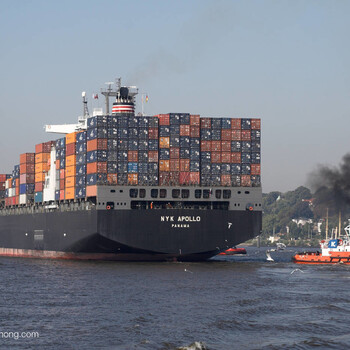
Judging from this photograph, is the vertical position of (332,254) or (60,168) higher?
(60,168)

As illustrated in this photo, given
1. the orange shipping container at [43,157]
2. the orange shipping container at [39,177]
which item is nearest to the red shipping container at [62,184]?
the orange shipping container at [39,177]

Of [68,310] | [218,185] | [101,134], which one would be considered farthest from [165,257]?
[68,310]

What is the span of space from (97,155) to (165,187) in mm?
8941

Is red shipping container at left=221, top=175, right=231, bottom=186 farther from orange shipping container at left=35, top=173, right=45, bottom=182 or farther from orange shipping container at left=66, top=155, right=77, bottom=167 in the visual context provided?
orange shipping container at left=35, top=173, right=45, bottom=182

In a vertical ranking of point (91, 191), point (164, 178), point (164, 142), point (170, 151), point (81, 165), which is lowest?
point (91, 191)

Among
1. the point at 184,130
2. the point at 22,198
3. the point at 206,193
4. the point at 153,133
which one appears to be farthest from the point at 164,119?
the point at 22,198

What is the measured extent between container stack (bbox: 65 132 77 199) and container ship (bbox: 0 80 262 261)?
1.37 metres

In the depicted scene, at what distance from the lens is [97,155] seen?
307 feet

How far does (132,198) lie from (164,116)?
35.5 feet

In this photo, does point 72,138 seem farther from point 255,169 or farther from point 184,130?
point 255,169

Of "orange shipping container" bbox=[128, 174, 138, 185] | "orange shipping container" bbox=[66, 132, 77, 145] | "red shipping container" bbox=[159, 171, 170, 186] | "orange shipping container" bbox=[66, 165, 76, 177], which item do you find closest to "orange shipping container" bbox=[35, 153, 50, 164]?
"orange shipping container" bbox=[66, 132, 77, 145]

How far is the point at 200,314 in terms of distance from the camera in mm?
50906

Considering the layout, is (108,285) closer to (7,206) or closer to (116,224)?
(116,224)

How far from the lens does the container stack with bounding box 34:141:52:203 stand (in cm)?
11438
